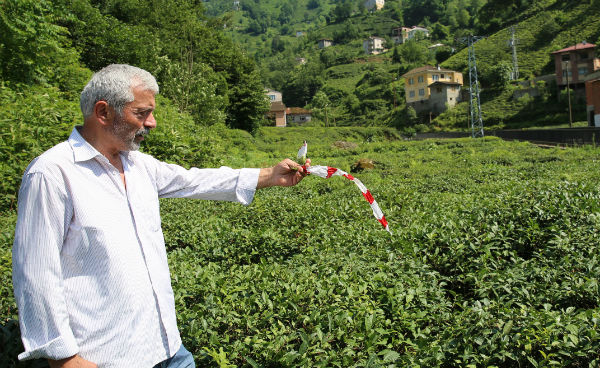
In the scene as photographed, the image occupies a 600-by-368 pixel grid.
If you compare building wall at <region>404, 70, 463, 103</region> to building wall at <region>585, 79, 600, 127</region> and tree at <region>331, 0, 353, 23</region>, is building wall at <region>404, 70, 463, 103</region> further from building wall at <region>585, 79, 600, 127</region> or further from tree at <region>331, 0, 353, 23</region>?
tree at <region>331, 0, 353, 23</region>

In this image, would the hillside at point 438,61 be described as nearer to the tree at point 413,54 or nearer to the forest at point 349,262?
the tree at point 413,54

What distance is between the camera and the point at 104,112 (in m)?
2.06

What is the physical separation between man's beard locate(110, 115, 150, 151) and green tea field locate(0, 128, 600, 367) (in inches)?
43.8

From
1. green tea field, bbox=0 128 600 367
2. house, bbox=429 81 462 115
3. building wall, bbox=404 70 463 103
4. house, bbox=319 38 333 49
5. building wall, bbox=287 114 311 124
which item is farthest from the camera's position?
house, bbox=319 38 333 49

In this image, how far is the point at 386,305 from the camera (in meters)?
3.02

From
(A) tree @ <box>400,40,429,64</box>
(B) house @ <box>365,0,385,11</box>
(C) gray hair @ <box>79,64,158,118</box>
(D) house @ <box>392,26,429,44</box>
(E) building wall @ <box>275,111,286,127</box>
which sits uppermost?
(B) house @ <box>365,0,385,11</box>

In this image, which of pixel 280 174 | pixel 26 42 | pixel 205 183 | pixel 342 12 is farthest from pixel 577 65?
pixel 342 12

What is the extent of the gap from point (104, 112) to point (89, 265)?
69 centimetres

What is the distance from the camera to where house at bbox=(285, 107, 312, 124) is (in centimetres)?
7906

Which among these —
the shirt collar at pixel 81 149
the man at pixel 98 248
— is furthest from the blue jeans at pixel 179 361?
the shirt collar at pixel 81 149

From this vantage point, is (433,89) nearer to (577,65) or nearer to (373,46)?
(577,65)

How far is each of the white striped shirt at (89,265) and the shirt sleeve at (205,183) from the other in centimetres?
35

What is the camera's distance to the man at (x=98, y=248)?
1742 millimetres

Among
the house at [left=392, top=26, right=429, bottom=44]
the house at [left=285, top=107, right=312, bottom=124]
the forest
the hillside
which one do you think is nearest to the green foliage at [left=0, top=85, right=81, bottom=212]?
the forest
